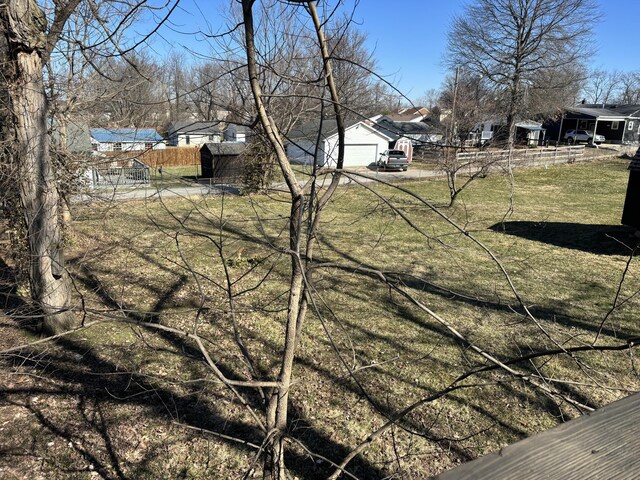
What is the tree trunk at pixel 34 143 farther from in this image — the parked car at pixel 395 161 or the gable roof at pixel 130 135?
the parked car at pixel 395 161

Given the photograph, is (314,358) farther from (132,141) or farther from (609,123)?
(609,123)

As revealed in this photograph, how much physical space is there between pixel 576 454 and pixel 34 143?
5877 millimetres

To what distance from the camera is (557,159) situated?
2873cm

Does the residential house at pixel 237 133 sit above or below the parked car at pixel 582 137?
below

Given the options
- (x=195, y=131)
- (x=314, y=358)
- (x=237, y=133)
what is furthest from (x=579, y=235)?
(x=195, y=131)

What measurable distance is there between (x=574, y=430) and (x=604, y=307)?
7132mm

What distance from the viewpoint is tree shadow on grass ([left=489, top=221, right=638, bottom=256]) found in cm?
1035

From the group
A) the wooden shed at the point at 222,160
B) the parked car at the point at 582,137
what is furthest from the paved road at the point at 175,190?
the parked car at the point at 582,137

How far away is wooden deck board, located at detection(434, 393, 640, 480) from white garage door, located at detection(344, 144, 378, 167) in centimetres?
2895

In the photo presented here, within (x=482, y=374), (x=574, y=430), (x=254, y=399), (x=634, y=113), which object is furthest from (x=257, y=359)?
(x=634, y=113)

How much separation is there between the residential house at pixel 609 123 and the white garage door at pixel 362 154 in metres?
23.5

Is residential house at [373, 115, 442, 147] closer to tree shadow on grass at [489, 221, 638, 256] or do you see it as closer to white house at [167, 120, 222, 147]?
white house at [167, 120, 222, 147]

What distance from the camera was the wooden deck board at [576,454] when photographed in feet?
2.50

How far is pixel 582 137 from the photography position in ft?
133
